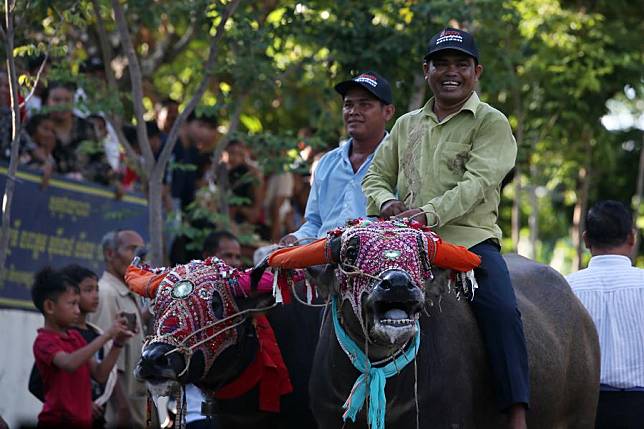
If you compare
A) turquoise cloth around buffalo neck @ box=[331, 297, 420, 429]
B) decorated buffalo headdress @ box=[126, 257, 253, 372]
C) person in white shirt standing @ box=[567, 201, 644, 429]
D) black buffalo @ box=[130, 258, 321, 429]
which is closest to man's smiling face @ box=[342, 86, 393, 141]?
black buffalo @ box=[130, 258, 321, 429]

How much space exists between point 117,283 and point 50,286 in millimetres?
1124

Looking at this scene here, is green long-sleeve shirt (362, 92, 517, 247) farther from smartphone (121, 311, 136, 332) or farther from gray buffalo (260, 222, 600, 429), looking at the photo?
smartphone (121, 311, 136, 332)

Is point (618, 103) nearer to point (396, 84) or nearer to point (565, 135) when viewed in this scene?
point (565, 135)

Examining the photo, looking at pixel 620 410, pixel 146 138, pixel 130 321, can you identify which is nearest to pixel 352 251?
pixel 130 321

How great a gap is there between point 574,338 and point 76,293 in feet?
12.0

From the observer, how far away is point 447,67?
7098mm

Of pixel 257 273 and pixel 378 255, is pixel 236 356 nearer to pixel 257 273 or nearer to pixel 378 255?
pixel 257 273

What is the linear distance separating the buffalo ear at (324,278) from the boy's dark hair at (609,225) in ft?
9.44

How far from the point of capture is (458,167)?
7016mm

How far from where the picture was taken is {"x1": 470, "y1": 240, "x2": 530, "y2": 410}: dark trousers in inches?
266

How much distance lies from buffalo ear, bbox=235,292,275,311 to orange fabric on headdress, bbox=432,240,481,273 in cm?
146

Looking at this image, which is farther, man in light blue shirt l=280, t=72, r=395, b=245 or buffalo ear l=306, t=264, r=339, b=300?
man in light blue shirt l=280, t=72, r=395, b=245

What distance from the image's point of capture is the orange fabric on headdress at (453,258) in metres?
6.16

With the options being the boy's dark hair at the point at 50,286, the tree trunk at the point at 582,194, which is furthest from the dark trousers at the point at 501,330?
the tree trunk at the point at 582,194
